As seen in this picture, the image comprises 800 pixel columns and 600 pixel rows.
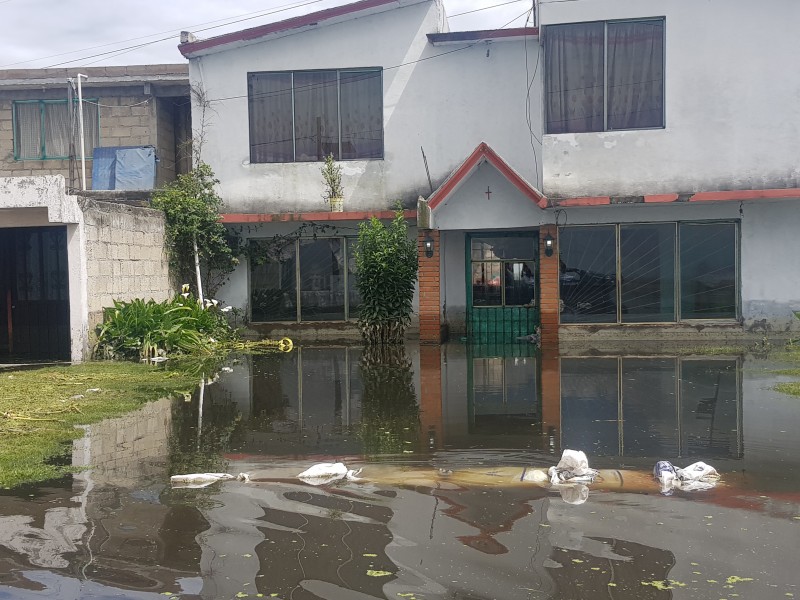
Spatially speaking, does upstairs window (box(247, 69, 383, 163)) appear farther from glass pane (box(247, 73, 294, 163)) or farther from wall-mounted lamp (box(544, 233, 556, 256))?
wall-mounted lamp (box(544, 233, 556, 256))

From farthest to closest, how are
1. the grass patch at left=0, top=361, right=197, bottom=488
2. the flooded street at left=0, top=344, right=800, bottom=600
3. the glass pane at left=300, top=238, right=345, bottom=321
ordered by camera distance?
the glass pane at left=300, top=238, right=345, bottom=321 < the grass patch at left=0, top=361, right=197, bottom=488 < the flooded street at left=0, top=344, right=800, bottom=600

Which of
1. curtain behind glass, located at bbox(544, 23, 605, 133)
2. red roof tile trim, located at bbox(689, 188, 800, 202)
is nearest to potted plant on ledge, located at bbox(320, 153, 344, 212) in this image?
curtain behind glass, located at bbox(544, 23, 605, 133)

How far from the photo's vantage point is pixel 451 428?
31.6ft

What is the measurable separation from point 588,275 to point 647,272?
1222mm

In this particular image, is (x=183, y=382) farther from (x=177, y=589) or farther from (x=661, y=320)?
(x=661, y=320)

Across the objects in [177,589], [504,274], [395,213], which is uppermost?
[395,213]

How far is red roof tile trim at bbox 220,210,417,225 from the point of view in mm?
19500

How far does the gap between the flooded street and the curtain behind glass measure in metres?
8.05

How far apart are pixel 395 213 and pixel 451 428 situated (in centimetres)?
1014

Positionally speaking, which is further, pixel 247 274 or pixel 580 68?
pixel 247 274

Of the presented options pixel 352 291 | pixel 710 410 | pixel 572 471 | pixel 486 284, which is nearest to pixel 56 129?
pixel 352 291

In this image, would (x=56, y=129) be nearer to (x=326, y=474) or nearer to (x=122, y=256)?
(x=122, y=256)

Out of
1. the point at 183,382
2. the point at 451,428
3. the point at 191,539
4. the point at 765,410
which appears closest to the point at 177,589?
the point at 191,539

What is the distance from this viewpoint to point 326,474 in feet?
24.5
